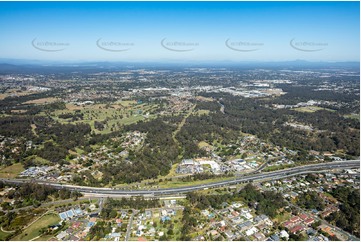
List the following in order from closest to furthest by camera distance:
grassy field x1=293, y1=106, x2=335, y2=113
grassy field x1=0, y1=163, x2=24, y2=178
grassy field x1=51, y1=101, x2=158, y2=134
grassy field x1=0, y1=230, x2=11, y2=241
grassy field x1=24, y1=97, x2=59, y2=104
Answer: grassy field x1=0, y1=230, x2=11, y2=241 → grassy field x1=0, y1=163, x2=24, y2=178 → grassy field x1=51, y1=101, x2=158, y2=134 → grassy field x1=293, y1=106, x2=335, y2=113 → grassy field x1=24, y1=97, x2=59, y2=104

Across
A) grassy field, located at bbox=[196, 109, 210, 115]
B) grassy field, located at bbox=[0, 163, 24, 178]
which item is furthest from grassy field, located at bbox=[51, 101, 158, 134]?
grassy field, located at bbox=[0, 163, 24, 178]

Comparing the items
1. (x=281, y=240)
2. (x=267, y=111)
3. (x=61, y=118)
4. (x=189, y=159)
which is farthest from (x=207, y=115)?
(x=281, y=240)

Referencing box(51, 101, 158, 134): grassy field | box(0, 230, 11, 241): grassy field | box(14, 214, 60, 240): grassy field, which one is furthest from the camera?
box(51, 101, 158, 134): grassy field

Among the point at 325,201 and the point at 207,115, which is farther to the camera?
the point at 207,115

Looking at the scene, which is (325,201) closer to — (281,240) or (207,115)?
(281,240)

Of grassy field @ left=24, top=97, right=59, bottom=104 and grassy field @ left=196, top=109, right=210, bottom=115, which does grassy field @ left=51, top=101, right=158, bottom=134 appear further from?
grassy field @ left=196, top=109, right=210, bottom=115

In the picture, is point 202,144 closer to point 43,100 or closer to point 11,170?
point 11,170

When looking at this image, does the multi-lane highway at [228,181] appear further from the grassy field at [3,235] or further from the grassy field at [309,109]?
the grassy field at [309,109]
